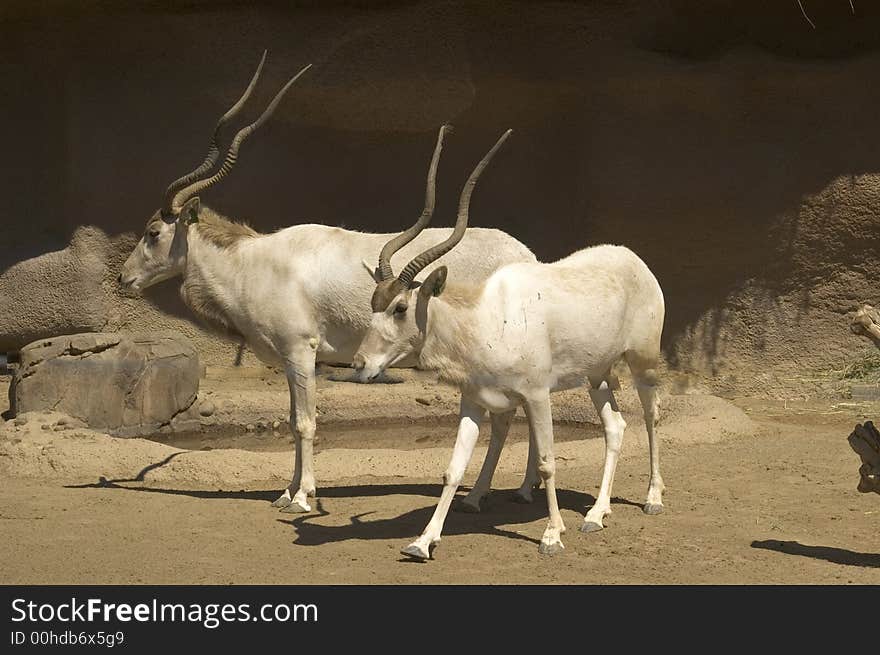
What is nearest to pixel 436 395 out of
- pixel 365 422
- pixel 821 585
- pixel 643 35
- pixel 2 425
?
pixel 365 422

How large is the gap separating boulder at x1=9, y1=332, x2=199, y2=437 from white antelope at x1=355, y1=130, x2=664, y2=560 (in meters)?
3.96

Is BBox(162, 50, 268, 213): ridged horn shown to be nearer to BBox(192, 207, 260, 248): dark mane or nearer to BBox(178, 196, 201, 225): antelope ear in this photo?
BBox(178, 196, 201, 225): antelope ear

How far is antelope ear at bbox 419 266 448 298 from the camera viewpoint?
6527 mm

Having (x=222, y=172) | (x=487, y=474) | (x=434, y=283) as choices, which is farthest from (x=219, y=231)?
(x=434, y=283)

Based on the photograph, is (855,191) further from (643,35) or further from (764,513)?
(764,513)

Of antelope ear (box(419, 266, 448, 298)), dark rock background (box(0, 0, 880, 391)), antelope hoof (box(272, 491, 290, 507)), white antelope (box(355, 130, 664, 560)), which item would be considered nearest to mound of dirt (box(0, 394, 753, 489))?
antelope hoof (box(272, 491, 290, 507))

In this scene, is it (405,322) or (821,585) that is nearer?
(821,585)

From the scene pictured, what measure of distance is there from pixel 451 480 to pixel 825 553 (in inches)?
75.0

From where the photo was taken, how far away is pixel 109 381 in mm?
9922

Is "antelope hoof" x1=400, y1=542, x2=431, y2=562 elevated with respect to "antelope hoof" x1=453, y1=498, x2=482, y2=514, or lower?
elevated

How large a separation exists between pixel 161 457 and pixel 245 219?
4.72 m

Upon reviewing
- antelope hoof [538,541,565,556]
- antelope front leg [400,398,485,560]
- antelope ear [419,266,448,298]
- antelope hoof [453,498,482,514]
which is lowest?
antelope hoof [453,498,482,514]

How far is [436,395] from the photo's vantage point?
1080 cm

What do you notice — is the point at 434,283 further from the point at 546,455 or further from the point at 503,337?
the point at 546,455
